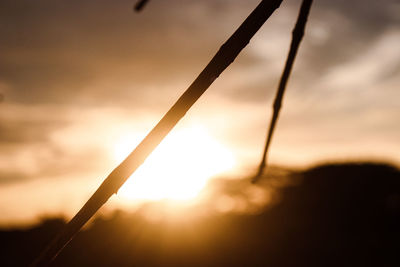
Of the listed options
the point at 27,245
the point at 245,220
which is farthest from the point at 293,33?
the point at 27,245

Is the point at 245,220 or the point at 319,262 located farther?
the point at 245,220

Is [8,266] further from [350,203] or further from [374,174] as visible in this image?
[374,174]

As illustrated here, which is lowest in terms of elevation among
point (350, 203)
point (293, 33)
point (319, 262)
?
point (293, 33)

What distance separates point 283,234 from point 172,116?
85.9ft

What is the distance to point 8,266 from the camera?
83.8 feet

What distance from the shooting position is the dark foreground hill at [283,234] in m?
21.5

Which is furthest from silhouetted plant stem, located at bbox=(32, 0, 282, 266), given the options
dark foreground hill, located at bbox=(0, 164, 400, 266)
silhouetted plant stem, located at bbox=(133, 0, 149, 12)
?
dark foreground hill, located at bbox=(0, 164, 400, 266)

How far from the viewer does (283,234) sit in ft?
83.0

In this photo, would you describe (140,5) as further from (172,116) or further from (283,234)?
(283,234)

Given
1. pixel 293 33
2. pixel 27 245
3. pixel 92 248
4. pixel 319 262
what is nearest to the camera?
pixel 293 33

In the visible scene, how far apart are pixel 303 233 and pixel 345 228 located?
3.69m

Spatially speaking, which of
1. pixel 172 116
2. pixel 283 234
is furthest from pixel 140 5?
pixel 283 234

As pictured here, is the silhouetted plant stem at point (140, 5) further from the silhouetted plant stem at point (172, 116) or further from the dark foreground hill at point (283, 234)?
the dark foreground hill at point (283, 234)

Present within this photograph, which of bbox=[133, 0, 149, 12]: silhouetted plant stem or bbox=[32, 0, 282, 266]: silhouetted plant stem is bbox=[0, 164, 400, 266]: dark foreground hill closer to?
bbox=[133, 0, 149, 12]: silhouetted plant stem
